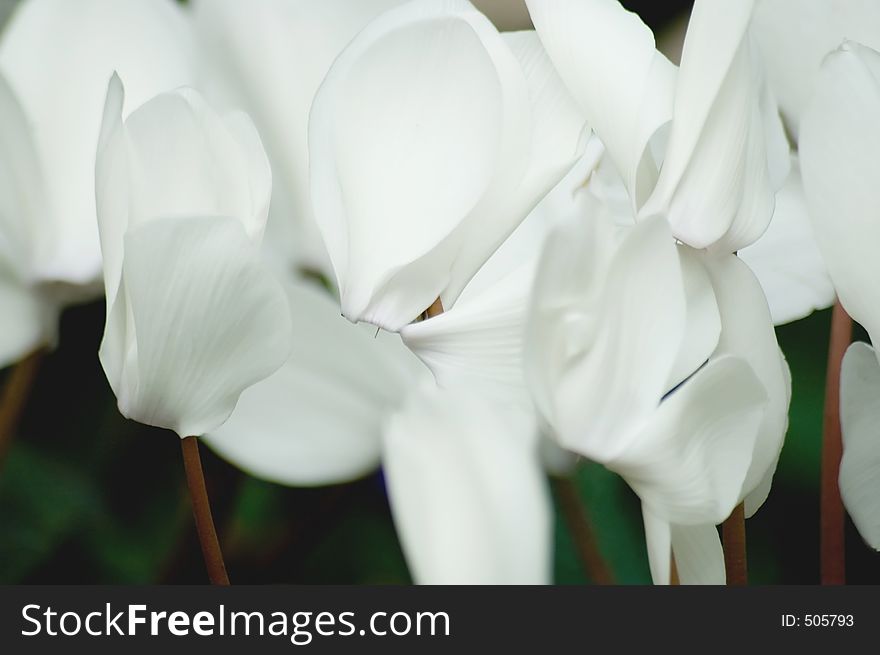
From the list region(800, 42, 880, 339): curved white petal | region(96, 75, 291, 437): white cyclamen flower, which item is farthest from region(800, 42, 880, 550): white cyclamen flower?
region(96, 75, 291, 437): white cyclamen flower

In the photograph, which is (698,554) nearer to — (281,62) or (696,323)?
(696,323)

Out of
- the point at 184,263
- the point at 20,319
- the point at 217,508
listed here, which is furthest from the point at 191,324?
the point at 217,508

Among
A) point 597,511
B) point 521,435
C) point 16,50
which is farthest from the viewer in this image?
point 597,511

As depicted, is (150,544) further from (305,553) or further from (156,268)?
(156,268)

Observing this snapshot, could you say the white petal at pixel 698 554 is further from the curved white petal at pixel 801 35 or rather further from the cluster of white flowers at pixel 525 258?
the curved white petal at pixel 801 35

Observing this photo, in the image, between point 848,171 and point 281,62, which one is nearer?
point 848,171

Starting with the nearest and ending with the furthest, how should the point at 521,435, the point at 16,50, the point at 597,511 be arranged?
1. the point at 521,435
2. the point at 16,50
3. the point at 597,511

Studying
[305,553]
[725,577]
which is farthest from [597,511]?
[725,577]
